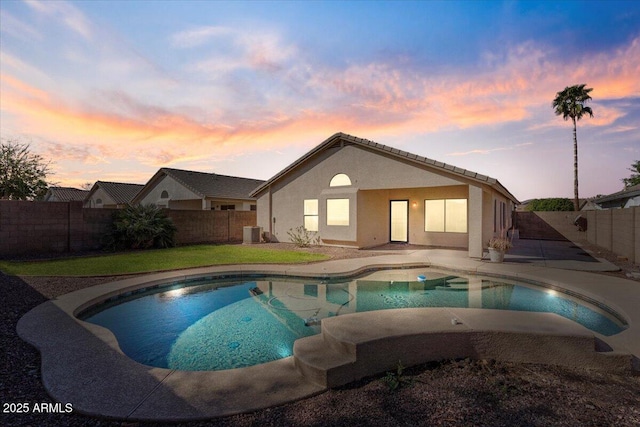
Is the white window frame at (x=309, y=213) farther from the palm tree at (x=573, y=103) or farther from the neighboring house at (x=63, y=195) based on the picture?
the neighboring house at (x=63, y=195)

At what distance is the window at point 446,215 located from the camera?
14992 millimetres

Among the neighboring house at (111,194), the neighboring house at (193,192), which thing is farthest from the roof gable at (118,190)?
the neighboring house at (193,192)

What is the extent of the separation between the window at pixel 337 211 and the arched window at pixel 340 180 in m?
0.90

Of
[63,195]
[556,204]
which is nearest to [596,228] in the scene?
[556,204]

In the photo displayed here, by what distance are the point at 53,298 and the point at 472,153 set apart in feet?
68.9

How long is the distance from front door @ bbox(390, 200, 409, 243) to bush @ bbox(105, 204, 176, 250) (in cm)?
1258

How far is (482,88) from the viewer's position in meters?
12.6

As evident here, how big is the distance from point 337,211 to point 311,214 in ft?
6.37

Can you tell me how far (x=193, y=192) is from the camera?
2353cm

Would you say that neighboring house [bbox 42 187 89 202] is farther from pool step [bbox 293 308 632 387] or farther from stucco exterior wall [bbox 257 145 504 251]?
pool step [bbox 293 308 632 387]

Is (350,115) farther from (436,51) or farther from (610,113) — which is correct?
(610,113)

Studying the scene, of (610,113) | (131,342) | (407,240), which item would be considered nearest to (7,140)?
(131,342)

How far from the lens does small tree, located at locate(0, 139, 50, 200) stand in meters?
22.1

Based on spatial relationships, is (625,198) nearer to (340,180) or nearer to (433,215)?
(433,215)
